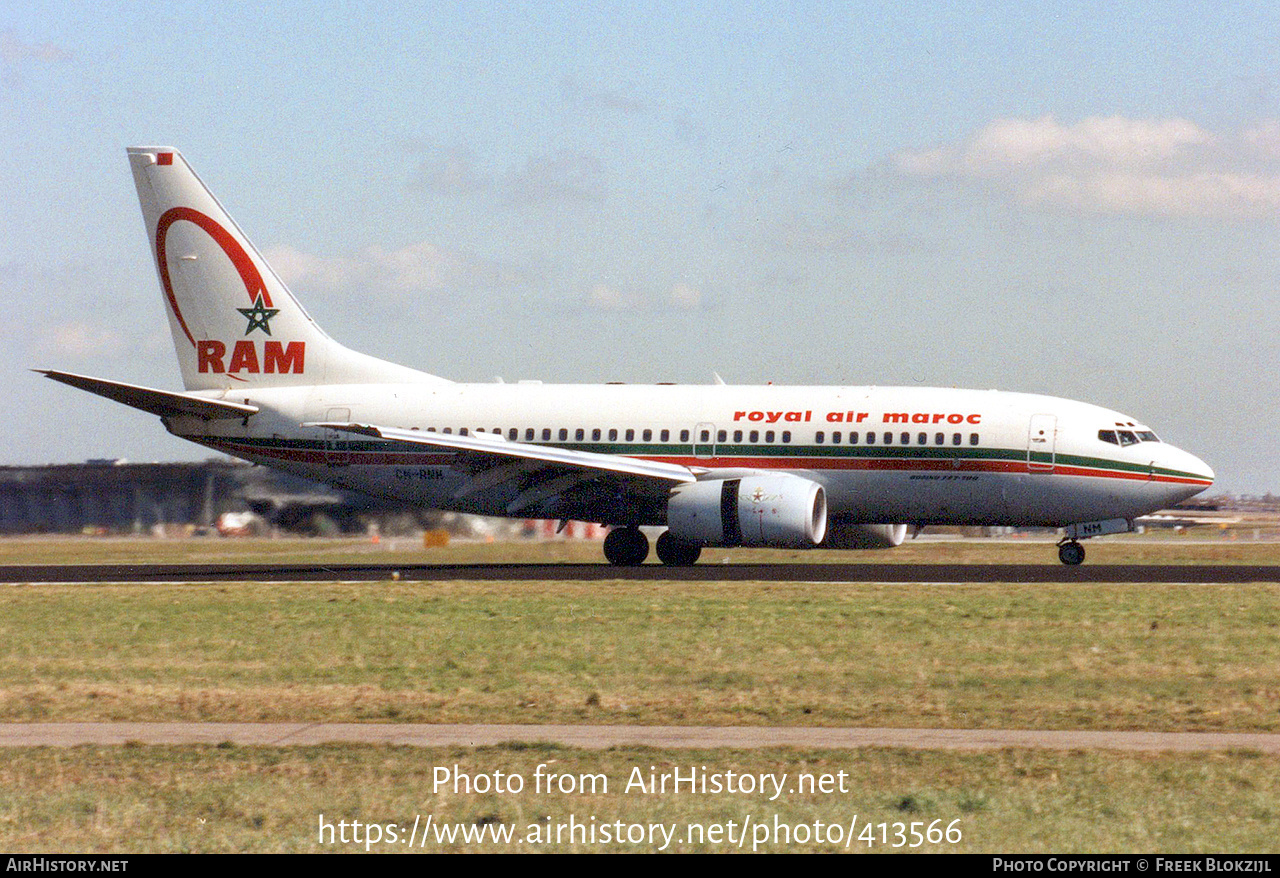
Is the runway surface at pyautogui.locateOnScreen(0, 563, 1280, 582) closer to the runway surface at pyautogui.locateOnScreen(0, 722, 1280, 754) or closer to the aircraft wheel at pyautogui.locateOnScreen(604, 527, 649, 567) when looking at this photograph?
the aircraft wheel at pyautogui.locateOnScreen(604, 527, 649, 567)

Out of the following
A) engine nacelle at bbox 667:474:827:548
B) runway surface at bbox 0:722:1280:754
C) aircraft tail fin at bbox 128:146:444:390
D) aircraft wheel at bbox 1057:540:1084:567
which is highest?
aircraft tail fin at bbox 128:146:444:390

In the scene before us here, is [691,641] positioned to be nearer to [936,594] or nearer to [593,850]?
[936,594]

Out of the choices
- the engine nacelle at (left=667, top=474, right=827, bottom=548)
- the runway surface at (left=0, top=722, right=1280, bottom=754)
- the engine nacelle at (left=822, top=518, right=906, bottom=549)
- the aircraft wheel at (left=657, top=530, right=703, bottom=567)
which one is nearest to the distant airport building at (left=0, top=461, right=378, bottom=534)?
the aircraft wheel at (left=657, top=530, right=703, bottom=567)

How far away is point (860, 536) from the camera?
43812 millimetres

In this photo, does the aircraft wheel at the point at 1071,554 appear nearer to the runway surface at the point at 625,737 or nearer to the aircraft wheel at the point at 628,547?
the aircraft wheel at the point at 628,547

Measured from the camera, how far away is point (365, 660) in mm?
20906

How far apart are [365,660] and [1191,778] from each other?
11094 millimetres

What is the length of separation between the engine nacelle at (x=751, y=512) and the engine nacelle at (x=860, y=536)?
5.14 m

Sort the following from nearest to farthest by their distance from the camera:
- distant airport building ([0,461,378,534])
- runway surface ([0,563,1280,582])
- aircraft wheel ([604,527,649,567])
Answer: runway surface ([0,563,1280,582])
aircraft wheel ([604,527,649,567])
distant airport building ([0,461,378,534])

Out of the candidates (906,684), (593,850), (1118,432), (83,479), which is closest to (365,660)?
(906,684)

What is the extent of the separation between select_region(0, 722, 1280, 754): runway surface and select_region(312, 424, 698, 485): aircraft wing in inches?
865

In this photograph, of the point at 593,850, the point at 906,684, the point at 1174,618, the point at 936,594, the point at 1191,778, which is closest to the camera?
the point at 593,850

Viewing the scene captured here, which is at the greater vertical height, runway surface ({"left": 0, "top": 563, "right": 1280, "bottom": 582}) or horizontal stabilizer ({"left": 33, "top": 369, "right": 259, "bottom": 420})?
horizontal stabilizer ({"left": 33, "top": 369, "right": 259, "bottom": 420})

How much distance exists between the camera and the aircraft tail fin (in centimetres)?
4344
